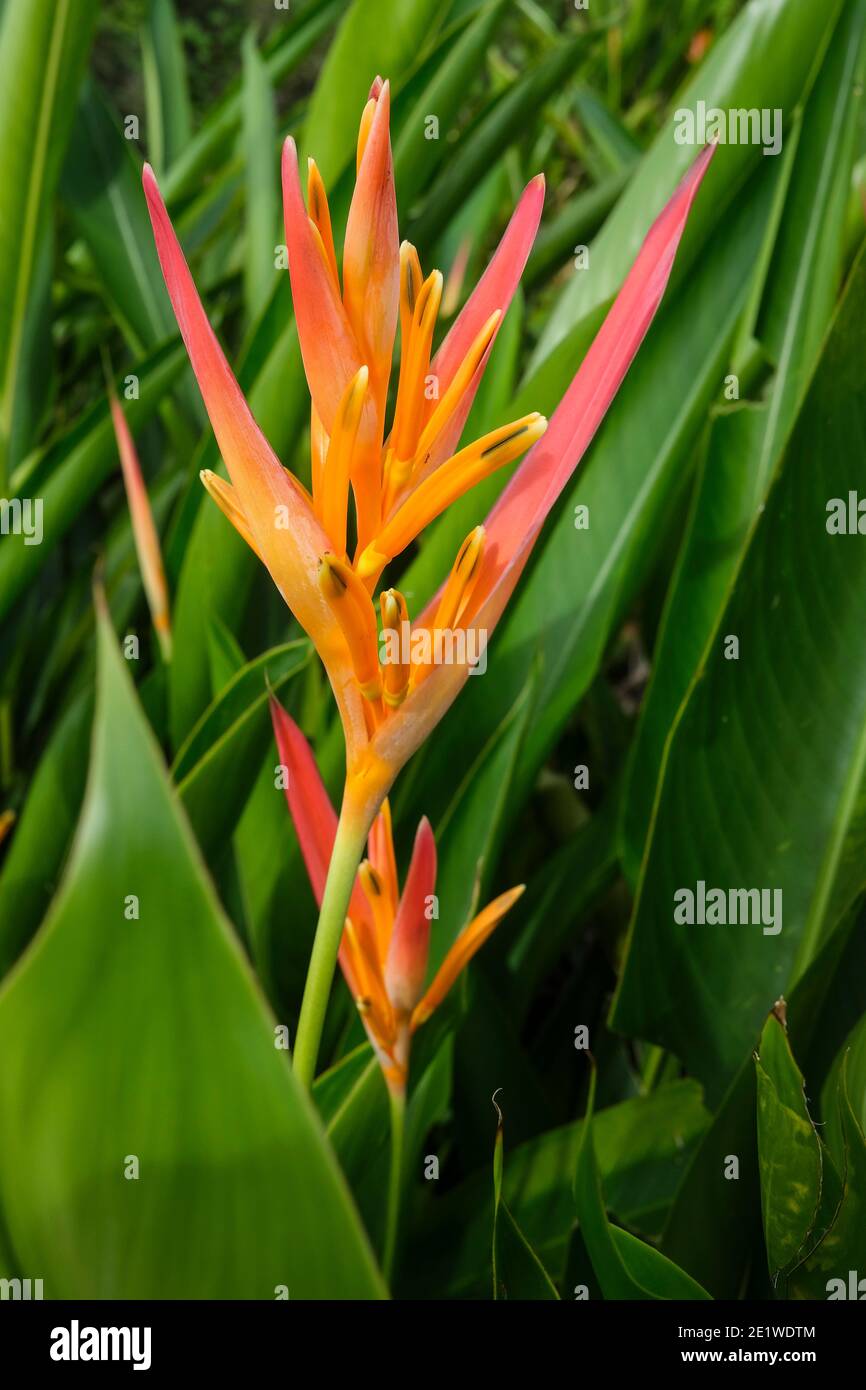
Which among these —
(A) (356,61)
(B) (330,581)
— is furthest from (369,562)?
(A) (356,61)

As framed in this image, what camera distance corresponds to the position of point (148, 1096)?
174mm

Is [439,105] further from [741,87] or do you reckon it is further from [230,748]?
[230,748]

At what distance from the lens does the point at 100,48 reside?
2.45 metres

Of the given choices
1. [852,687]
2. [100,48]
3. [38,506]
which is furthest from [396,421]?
[100,48]

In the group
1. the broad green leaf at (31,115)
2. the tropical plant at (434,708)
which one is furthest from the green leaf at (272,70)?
the broad green leaf at (31,115)

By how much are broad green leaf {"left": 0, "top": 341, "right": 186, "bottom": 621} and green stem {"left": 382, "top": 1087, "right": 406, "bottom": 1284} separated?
33cm

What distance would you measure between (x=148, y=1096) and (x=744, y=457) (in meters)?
0.42

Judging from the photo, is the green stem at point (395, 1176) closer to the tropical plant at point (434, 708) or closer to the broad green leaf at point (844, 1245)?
the tropical plant at point (434, 708)

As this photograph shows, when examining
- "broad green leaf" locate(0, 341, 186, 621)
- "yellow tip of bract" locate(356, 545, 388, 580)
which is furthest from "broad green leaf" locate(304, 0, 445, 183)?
"yellow tip of bract" locate(356, 545, 388, 580)

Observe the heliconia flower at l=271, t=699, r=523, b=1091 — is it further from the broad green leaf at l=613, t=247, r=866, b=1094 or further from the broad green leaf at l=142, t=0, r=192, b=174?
the broad green leaf at l=142, t=0, r=192, b=174

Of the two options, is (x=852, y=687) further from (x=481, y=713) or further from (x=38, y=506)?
(x=38, y=506)

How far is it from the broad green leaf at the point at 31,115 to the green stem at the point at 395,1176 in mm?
468

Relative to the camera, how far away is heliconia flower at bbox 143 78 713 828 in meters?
0.21

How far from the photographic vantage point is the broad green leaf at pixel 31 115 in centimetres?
54
